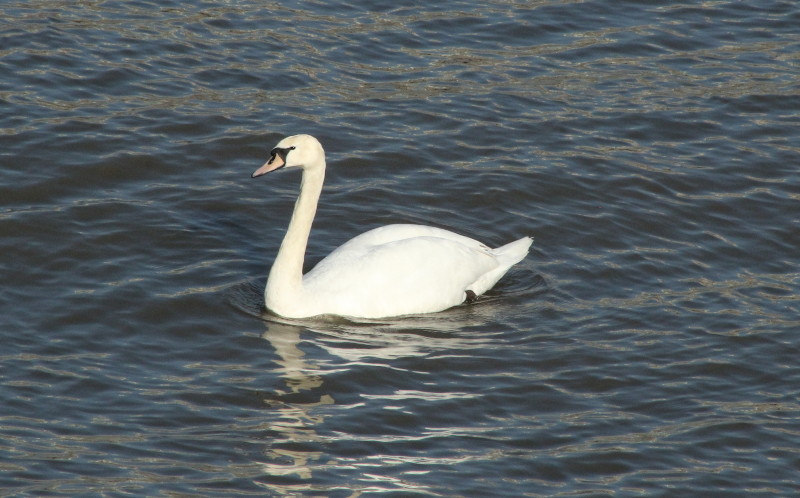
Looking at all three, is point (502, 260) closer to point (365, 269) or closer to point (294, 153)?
point (365, 269)

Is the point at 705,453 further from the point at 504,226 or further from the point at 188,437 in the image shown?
the point at 504,226

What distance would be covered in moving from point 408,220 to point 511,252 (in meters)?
1.38

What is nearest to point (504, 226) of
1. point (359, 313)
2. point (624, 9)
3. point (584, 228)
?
point (584, 228)

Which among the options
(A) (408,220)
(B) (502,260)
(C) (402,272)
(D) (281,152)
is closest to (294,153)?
(D) (281,152)

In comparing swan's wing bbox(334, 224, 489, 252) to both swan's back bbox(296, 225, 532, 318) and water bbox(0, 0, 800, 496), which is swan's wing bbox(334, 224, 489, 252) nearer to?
swan's back bbox(296, 225, 532, 318)

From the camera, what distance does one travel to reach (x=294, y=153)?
10602mm

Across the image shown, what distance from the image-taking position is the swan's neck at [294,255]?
10.7m

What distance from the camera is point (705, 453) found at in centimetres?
885

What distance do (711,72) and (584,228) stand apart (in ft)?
13.8

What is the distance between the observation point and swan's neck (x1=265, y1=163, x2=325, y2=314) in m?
10.7

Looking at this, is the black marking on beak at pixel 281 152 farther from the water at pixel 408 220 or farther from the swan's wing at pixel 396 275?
the water at pixel 408 220

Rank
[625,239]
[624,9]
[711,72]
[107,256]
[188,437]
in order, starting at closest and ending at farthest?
1. [188,437]
2. [107,256]
3. [625,239]
4. [711,72]
5. [624,9]

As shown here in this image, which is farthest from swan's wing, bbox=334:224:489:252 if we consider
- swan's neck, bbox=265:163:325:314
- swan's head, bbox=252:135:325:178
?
swan's head, bbox=252:135:325:178

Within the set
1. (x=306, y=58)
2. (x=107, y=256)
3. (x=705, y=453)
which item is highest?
(x=306, y=58)
